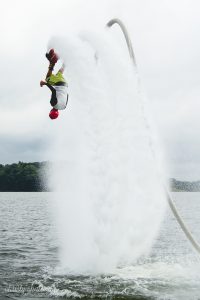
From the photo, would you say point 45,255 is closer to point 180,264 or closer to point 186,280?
point 180,264

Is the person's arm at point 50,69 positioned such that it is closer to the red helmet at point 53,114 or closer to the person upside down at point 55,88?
the person upside down at point 55,88

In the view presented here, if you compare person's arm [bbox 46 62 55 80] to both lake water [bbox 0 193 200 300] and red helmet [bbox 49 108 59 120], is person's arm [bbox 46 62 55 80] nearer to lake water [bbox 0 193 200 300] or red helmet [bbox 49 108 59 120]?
red helmet [bbox 49 108 59 120]

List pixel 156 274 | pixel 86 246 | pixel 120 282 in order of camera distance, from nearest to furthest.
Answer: pixel 120 282, pixel 156 274, pixel 86 246

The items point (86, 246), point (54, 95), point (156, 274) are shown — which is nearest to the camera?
point (54, 95)

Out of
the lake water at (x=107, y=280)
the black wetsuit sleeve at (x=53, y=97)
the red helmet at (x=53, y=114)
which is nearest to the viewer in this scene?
the black wetsuit sleeve at (x=53, y=97)

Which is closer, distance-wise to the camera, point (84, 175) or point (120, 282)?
point (120, 282)

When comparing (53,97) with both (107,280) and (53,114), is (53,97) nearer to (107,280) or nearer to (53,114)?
(53,114)

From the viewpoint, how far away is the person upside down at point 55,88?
60.5ft

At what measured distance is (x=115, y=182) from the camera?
24500mm

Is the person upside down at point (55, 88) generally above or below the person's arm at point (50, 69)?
below

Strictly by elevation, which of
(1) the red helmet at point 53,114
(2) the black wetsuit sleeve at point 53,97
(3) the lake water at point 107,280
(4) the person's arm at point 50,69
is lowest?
(3) the lake water at point 107,280

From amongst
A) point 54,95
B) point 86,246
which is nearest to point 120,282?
point 86,246

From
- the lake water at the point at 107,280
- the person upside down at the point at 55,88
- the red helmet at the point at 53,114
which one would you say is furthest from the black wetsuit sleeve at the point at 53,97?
the lake water at the point at 107,280

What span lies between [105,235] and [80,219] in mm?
2212
